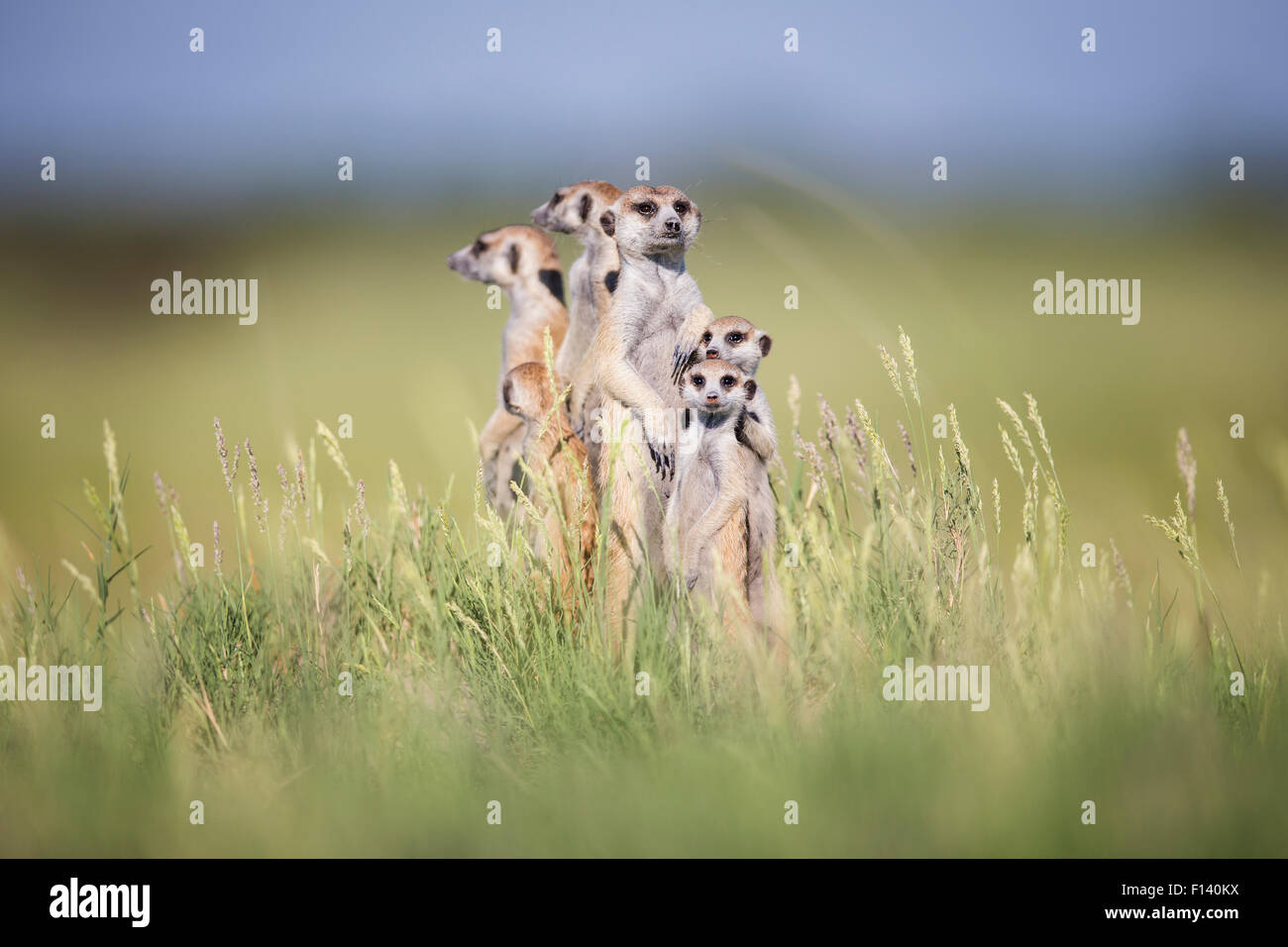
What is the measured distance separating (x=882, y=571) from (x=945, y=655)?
0.65 m

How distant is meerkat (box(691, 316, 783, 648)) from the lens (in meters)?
6.07

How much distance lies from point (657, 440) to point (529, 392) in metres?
1.61

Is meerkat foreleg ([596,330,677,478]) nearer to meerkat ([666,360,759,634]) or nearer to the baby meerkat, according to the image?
meerkat ([666,360,759,634])

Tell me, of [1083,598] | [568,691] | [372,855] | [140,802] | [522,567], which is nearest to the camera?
[372,855]

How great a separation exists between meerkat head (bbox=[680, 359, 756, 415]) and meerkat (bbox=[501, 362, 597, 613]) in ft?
2.43

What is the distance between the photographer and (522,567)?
6.23 meters

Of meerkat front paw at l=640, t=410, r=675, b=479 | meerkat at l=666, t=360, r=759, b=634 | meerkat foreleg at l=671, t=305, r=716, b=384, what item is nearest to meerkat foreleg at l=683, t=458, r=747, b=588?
meerkat at l=666, t=360, r=759, b=634

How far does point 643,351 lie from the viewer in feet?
22.3

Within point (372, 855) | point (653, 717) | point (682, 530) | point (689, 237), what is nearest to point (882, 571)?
point (682, 530)

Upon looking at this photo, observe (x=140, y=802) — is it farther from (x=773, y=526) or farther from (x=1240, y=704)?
(x=1240, y=704)

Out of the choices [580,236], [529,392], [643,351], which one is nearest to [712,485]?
[643,351]

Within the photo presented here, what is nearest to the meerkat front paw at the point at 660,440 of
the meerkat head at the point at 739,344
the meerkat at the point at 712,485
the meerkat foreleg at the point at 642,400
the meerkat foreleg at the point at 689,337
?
the meerkat foreleg at the point at 642,400

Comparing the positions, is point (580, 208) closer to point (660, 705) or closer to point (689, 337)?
point (689, 337)

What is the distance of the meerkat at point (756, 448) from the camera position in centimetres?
607
